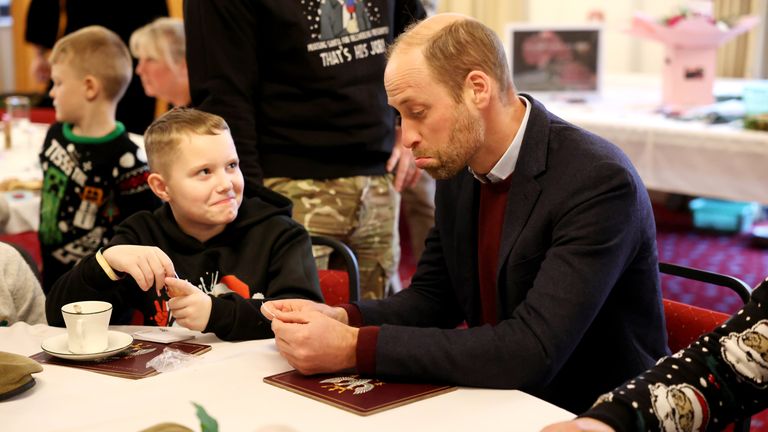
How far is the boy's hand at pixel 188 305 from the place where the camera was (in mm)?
1838

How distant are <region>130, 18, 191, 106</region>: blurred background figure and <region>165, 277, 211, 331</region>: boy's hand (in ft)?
7.59

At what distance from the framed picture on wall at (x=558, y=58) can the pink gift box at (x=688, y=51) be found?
32 cm

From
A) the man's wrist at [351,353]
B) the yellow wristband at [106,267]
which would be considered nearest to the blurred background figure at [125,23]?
the yellow wristband at [106,267]

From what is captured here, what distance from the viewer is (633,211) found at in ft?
5.77

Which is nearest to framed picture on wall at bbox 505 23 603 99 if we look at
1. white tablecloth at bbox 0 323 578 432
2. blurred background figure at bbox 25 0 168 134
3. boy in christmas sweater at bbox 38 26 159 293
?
blurred background figure at bbox 25 0 168 134

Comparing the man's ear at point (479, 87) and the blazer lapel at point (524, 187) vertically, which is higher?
the man's ear at point (479, 87)

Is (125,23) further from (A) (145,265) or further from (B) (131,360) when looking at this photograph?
(B) (131,360)

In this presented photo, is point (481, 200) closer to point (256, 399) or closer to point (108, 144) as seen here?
point (256, 399)

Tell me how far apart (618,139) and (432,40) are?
2.53 m

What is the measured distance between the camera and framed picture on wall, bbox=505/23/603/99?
488 centimetres

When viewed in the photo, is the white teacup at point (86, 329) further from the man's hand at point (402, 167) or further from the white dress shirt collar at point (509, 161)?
the man's hand at point (402, 167)

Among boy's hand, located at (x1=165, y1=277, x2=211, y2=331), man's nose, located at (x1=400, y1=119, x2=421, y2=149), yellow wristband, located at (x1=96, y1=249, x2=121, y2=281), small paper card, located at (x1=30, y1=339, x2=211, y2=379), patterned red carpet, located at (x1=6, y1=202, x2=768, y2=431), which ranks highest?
man's nose, located at (x1=400, y1=119, x2=421, y2=149)

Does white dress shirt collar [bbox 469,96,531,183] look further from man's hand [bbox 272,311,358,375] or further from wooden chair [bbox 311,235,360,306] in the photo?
wooden chair [bbox 311,235,360,306]

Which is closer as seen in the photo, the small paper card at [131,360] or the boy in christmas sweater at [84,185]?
the small paper card at [131,360]
